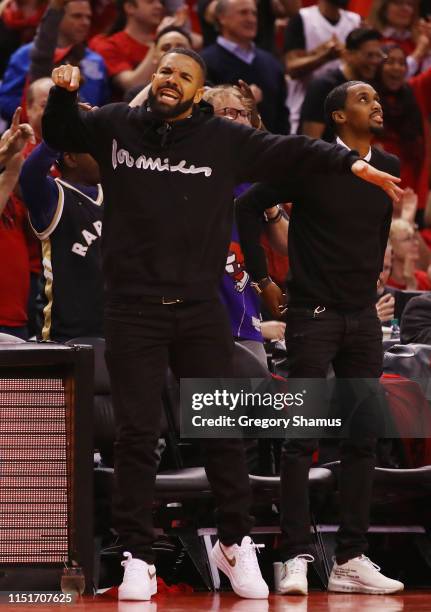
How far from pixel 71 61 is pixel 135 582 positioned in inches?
183

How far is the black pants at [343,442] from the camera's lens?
4.67m

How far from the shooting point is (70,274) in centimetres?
533

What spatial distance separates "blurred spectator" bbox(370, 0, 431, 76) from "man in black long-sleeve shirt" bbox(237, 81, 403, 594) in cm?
521

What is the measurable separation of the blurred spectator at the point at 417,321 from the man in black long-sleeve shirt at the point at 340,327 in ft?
4.35

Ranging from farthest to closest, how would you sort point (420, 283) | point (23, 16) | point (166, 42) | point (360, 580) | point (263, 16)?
point (263, 16), point (23, 16), point (420, 283), point (166, 42), point (360, 580)

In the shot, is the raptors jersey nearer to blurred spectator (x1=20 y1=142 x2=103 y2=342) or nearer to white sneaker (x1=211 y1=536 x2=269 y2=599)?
blurred spectator (x1=20 y1=142 x2=103 y2=342)

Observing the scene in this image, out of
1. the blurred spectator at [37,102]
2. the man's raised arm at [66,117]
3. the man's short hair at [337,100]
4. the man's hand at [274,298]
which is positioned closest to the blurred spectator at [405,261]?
the blurred spectator at [37,102]

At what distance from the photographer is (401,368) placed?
5734 mm

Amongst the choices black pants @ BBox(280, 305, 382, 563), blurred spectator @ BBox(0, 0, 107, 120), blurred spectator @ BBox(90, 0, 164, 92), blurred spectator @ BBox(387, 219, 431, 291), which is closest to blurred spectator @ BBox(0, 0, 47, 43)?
blurred spectator @ BBox(90, 0, 164, 92)

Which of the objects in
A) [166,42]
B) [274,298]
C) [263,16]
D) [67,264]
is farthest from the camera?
[263,16]

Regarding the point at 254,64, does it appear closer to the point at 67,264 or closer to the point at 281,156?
the point at 67,264

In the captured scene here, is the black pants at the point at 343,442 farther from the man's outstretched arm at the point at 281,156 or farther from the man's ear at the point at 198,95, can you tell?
the man's ear at the point at 198,95

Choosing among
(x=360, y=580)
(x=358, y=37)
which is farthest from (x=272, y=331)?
(x=358, y=37)

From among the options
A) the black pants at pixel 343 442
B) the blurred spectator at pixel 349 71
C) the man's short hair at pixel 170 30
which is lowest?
the black pants at pixel 343 442
